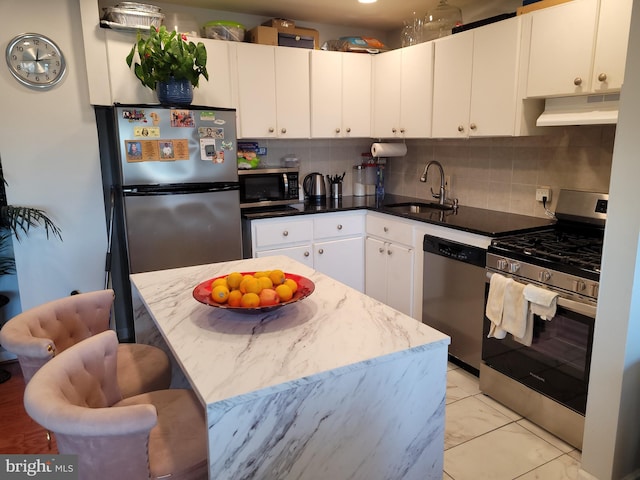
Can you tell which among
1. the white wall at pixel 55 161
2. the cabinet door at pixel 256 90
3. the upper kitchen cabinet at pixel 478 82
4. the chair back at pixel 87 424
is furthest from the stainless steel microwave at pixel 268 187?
the chair back at pixel 87 424

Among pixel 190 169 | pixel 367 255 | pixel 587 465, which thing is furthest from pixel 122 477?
pixel 367 255

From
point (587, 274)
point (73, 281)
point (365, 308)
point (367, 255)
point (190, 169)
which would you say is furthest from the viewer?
point (367, 255)

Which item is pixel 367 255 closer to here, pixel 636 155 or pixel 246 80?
pixel 246 80

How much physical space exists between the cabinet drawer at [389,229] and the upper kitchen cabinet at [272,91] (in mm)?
884

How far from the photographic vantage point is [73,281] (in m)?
3.24

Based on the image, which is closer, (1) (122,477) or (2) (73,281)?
(1) (122,477)

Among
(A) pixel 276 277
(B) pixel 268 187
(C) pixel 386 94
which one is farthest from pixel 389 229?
(A) pixel 276 277

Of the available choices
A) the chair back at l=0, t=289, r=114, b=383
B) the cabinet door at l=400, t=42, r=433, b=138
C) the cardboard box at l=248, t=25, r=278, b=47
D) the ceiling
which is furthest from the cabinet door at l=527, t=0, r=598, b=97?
the chair back at l=0, t=289, r=114, b=383

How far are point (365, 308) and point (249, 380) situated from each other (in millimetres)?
619

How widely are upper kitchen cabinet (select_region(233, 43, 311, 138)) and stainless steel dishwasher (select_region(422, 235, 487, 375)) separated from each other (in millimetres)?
1418

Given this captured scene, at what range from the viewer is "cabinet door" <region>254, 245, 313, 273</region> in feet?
11.5

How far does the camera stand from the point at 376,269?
148 inches

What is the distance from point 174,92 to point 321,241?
1522 millimetres

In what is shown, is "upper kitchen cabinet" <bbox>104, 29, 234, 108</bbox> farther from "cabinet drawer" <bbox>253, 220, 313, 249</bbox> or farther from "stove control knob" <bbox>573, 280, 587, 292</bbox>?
"stove control knob" <bbox>573, 280, 587, 292</bbox>
